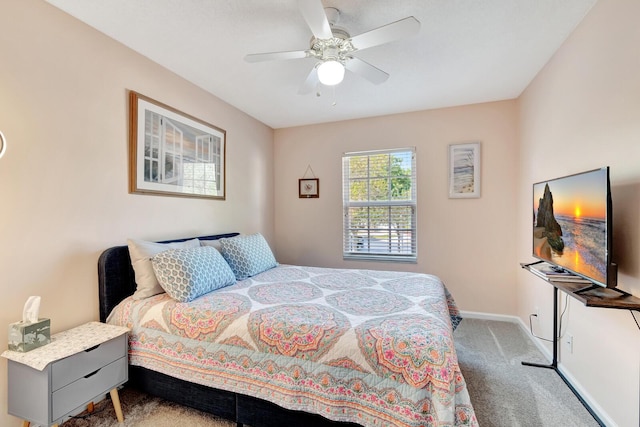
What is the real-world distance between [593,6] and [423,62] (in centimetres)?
105

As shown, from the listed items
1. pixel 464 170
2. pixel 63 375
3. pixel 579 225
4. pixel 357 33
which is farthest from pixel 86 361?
pixel 464 170

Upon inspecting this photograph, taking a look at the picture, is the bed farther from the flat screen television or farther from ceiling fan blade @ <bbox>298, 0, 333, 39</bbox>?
ceiling fan blade @ <bbox>298, 0, 333, 39</bbox>

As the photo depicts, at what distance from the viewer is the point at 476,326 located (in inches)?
124

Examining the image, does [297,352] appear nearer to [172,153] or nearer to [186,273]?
[186,273]

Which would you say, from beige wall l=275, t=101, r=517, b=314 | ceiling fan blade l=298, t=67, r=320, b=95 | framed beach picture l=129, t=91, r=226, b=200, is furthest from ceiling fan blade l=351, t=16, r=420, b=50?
beige wall l=275, t=101, r=517, b=314

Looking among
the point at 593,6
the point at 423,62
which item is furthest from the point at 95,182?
the point at 593,6

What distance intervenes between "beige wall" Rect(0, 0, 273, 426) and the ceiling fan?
3.61 feet

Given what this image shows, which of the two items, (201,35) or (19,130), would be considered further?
(201,35)

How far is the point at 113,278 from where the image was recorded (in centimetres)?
201

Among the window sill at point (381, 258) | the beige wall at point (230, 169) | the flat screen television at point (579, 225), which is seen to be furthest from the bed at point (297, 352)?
the window sill at point (381, 258)

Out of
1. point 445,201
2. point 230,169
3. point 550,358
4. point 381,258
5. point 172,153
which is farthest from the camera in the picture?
point 381,258

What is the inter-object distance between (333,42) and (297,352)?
185cm

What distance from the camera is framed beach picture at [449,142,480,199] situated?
11.1 ft

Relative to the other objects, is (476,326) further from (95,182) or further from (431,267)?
(95,182)
